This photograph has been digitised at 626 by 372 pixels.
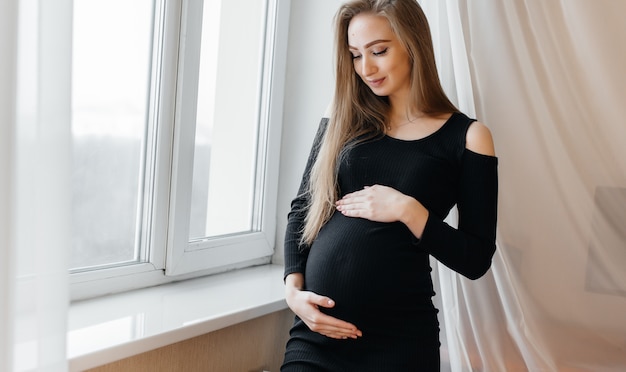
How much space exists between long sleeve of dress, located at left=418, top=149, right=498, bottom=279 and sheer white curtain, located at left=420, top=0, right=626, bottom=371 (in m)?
0.40

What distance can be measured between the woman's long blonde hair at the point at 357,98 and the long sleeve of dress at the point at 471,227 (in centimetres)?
19

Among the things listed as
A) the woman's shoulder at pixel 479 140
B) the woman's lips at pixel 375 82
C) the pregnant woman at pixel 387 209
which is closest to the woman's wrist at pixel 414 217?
the pregnant woman at pixel 387 209

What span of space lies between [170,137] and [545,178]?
3.21 ft

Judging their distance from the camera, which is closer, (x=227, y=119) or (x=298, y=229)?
(x=298, y=229)

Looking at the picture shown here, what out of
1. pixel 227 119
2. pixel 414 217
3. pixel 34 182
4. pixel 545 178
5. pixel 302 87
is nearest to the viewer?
pixel 34 182

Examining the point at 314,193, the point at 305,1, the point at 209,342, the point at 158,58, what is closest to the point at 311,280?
the point at 314,193

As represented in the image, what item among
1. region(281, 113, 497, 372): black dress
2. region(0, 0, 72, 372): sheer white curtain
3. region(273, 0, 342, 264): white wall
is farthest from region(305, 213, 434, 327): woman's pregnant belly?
region(273, 0, 342, 264): white wall

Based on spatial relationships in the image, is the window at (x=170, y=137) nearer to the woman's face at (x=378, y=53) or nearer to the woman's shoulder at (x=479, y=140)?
the woman's face at (x=378, y=53)

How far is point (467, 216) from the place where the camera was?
157 cm

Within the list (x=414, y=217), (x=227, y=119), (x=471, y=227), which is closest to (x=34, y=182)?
(x=414, y=217)

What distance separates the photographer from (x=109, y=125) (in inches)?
67.4

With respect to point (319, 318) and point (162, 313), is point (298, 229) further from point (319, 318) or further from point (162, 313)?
point (162, 313)

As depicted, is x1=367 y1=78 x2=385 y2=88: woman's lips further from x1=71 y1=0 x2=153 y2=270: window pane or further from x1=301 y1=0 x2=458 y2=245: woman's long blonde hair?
x1=71 y1=0 x2=153 y2=270: window pane

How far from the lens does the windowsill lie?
1.43 meters
